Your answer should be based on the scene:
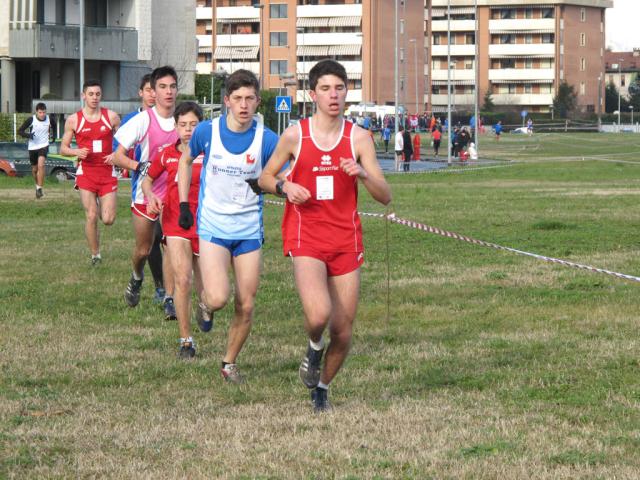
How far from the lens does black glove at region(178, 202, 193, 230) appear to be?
9.18m

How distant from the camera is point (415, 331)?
36.6 feet

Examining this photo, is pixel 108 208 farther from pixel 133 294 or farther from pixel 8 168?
pixel 8 168

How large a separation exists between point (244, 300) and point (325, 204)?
5.04 feet

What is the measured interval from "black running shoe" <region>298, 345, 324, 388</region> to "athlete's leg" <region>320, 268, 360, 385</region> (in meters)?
0.04

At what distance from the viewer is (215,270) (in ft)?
29.7

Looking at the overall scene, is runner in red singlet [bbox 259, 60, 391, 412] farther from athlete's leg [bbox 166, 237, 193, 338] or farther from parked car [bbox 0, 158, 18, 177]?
parked car [bbox 0, 158, 18, 177]

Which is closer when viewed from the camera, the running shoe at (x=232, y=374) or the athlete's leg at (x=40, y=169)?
the running shoe at (x=232, y=374)

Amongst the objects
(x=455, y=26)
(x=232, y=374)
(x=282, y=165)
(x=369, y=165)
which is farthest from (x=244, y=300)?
(x=455, y=26)

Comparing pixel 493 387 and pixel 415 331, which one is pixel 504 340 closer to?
pixel 415 331

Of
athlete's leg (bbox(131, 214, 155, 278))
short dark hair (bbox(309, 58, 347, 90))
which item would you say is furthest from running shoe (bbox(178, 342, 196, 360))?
short dark hair (bbox(309, 58, 347, 90))

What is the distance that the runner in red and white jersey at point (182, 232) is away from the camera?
33.0 feet

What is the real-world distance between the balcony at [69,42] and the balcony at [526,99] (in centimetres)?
9388

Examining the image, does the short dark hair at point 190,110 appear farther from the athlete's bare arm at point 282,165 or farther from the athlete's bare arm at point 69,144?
the athlete's bare arm at point 69,144

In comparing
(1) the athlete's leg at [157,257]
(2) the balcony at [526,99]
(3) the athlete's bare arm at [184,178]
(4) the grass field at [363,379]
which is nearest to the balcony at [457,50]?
(2) the balcony at [526,99]
